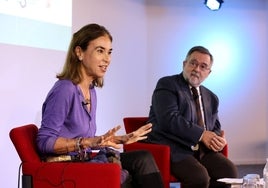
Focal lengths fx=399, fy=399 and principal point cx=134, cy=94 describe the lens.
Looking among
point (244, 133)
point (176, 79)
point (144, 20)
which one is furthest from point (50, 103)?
point (244, 133)

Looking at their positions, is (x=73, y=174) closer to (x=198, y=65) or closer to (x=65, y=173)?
(x=65, y=173)

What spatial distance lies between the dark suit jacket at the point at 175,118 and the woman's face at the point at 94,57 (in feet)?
2.54

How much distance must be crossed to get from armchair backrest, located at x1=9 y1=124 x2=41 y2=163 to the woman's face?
42 centimetres

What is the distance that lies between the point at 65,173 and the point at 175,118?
43.6 inches

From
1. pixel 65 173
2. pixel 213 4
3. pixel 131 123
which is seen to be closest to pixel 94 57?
pixel 65 173

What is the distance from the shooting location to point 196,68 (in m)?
2.77

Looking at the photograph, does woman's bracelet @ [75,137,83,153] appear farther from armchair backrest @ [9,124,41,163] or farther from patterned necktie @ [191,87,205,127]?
patterned necktie @ [191,87,205,127]

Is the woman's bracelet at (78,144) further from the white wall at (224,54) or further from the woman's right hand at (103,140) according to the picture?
the white wall at (224,54)

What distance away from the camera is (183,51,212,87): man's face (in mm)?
2768

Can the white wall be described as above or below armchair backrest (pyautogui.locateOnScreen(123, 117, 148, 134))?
above

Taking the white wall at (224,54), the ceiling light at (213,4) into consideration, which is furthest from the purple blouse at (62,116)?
the ceiling light at (213,4)

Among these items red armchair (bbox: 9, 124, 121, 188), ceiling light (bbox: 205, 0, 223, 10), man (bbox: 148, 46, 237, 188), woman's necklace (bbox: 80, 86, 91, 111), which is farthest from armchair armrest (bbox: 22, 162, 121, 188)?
ceiling light (bbox: 205, 0, 223, 10)

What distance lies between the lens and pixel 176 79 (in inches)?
110

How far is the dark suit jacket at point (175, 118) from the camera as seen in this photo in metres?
2.62
